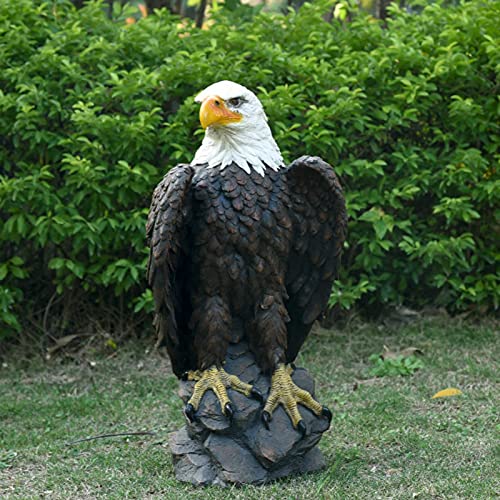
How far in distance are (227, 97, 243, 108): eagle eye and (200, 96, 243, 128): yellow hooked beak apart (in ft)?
0.13

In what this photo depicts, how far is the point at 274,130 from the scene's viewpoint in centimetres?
611

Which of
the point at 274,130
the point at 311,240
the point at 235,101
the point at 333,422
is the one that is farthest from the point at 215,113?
the point at 274,130

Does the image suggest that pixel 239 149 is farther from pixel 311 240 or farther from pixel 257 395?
pixel 257 395

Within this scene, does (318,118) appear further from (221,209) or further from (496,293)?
(221,209)

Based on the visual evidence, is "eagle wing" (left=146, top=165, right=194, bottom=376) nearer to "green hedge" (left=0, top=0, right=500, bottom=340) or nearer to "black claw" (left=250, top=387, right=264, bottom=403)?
"black claw" (left=250, top=387, right=264, bottom=403)

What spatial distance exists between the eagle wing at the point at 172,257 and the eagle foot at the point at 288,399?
41cm

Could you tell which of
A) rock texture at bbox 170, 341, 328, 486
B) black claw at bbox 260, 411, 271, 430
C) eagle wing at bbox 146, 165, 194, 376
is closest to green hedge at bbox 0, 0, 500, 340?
eagle wing at bbox 146, 165, 194, 376

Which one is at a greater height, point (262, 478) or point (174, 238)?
point (174, 238)

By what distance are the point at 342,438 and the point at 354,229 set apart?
2.07m

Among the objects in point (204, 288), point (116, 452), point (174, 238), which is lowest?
point (116, 452)

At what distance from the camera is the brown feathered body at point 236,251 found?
388cm

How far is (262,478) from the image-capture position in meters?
3.96

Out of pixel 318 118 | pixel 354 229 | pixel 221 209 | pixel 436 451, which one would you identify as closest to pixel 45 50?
pixel 318 118

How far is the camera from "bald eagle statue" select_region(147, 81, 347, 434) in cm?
388
